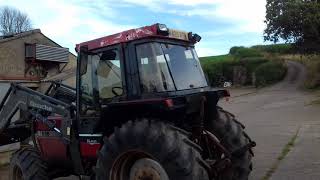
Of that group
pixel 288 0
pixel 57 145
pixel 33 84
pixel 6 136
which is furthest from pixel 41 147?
pixel 288 0

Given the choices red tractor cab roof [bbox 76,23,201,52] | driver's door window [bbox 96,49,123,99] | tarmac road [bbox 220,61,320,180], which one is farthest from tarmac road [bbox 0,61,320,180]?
driver's door window [bbox 96,49,123,99]

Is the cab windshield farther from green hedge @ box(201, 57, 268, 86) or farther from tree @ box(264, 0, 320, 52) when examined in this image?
green hedge @ box(201, 57, 268, 86)

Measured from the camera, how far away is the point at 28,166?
8.90m

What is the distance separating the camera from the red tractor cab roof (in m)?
6.95

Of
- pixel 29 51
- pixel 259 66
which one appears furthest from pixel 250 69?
pixel 29 51

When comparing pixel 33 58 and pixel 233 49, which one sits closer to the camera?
pixel 33 58

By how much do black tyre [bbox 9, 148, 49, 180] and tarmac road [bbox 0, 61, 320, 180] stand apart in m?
3.12

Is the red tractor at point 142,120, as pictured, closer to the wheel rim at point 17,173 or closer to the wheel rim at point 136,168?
the wheel rim at point 136,168

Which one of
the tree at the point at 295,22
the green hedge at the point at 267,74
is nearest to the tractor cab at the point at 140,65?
the tree at the point at 295,22

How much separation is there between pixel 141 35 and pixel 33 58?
28267 mm

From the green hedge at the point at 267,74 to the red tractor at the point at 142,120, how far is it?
→ 34639 mm

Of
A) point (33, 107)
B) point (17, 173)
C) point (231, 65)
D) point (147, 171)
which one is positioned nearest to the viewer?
point (147, 171)

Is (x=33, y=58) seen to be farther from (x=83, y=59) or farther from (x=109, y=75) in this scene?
(x=109, y=75)

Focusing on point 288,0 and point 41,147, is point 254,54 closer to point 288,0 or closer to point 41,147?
point 288,0
